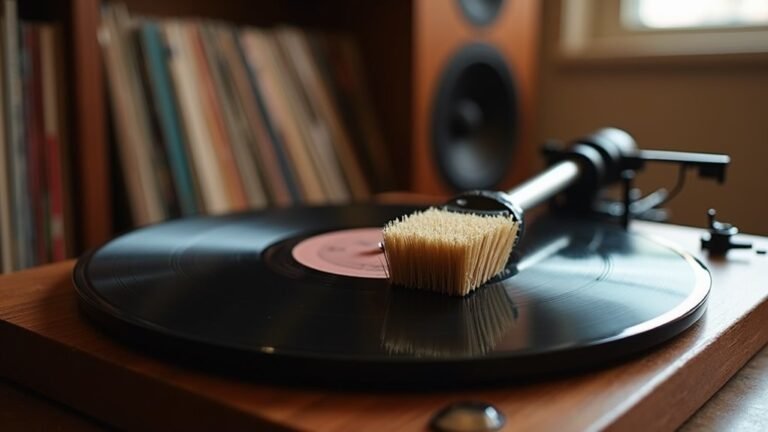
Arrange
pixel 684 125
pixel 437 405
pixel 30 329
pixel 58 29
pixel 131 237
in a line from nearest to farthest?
pixel 437 405, pixel 30 329, pixel 131 237, pixel 58 29, pixel 684 125

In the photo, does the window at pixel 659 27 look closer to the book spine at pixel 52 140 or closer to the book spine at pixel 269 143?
the book spine at pixel 269 143

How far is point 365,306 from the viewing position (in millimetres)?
542

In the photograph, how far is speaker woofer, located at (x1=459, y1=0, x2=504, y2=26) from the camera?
1.53 metres

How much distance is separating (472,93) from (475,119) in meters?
0.06

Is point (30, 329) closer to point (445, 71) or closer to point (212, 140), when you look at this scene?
point (212, 140)

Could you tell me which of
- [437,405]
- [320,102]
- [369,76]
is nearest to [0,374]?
[437,405]

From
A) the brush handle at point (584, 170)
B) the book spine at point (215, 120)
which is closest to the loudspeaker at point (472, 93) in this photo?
the book spine at point (215, 120)

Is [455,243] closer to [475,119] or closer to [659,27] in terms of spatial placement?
[475,119]

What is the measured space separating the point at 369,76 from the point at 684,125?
25.8 inches

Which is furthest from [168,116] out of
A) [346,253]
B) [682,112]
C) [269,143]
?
[682,112]

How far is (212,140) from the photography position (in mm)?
1249

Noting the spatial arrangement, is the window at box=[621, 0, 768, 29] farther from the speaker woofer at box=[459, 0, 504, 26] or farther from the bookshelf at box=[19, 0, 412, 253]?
the bookshelf at box=[19, 0, 412, 253]

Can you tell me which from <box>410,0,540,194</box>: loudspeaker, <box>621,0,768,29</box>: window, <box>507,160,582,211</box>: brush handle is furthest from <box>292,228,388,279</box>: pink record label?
<box>621,0,768,29</box>: window

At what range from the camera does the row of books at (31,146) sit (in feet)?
3.34
